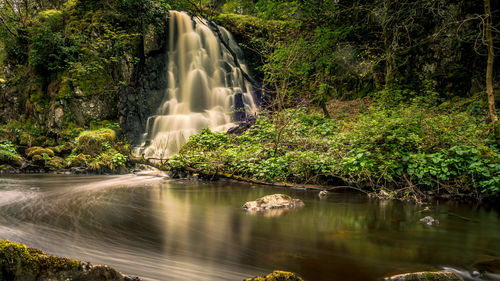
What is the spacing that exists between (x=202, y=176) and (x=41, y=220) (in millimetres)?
4626

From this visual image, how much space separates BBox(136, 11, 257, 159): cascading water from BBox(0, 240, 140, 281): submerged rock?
38.6 feet

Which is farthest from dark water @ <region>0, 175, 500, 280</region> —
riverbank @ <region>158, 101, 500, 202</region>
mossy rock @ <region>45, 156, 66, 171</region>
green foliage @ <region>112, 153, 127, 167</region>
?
mossy rock @ <region>45, 156, 66, 171</region>

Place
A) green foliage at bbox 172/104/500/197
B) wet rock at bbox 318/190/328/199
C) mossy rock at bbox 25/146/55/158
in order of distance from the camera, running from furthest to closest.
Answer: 1. mossy rock at bbox 25/146/55/158
2. wet rock at bbox 318/190/328/199
3. green foliage at bbox 172/104/500/197

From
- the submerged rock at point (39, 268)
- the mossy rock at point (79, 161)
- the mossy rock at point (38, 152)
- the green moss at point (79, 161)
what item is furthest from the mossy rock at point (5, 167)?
the submerged rock at point (39, 268)

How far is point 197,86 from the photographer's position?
51.8 ft

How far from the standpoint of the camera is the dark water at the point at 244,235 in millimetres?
2488

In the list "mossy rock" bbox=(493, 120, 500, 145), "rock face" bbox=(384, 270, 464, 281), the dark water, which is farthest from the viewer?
"mossy rock" bbox=(493, 120, 500, 145)

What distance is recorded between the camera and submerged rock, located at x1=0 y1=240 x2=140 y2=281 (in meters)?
1.50

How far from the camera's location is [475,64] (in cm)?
955

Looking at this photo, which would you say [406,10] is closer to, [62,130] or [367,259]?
[367,259]

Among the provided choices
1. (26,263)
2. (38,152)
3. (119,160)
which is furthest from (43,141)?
(26,263)

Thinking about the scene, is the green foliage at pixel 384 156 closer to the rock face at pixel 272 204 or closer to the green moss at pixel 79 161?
the rock face at pixel 272 204

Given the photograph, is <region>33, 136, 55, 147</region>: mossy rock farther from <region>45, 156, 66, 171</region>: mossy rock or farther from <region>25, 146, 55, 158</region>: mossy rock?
<region>45, 156, 66, 171</region>: mossy rock

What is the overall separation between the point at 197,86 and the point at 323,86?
26.2ft
